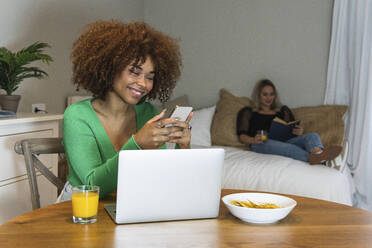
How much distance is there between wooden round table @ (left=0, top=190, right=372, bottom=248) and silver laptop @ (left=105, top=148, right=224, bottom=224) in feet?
0.09

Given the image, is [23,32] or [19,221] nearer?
[19,221]

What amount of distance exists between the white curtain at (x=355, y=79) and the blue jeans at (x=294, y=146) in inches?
23.3

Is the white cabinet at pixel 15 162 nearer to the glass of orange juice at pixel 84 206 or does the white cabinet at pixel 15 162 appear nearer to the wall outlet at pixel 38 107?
the wall outlet at pixel 38 107

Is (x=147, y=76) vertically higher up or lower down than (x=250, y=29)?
lower down

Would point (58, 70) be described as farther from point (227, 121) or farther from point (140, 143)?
point (140, 143)

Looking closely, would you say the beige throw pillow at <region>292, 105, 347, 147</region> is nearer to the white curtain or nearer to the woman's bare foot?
the white curtain

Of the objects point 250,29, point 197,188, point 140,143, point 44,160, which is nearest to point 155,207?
point 197,188

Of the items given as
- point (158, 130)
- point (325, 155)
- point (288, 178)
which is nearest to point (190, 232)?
point (158, 130)

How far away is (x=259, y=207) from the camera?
1.12m

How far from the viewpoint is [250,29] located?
426 centimetres

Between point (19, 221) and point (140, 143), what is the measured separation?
0.40m

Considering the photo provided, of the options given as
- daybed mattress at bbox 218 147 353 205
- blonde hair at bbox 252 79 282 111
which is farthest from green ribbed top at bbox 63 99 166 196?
blonde hair at bbox 252 79 282 111

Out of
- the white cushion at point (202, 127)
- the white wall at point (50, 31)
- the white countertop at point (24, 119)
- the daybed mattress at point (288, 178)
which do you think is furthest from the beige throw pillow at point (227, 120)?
the white countertop at point (24, 119)

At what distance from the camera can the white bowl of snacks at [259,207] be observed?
1053mm
